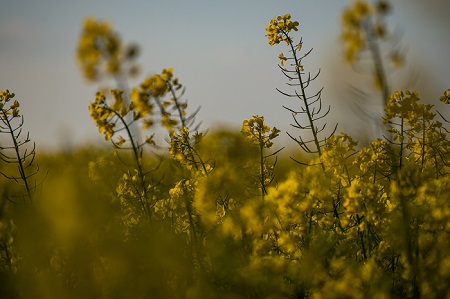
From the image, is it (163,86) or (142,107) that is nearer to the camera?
(142,107)

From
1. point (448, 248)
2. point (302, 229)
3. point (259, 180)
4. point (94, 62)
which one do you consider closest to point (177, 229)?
point (259, 180)

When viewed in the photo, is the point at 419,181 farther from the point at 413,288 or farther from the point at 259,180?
the point at 259,180

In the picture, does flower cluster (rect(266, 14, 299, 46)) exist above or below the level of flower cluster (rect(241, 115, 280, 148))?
above

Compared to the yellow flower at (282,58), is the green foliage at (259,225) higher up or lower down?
lower down

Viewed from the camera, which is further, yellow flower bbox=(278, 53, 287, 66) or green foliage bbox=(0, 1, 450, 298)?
yellow flower bbox=(278, 53, 287, 66)

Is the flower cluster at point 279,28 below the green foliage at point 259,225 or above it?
above

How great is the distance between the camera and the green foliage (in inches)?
135

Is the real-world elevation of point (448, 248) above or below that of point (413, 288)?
above

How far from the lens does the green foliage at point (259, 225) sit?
3.43m

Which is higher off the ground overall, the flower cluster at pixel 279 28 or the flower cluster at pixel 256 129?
the flower cluster at pixel 279 28

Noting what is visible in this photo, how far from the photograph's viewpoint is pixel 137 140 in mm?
3611

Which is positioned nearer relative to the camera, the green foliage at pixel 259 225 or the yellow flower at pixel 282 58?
the green foliage at pixel 259 225

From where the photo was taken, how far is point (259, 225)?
3543 millimetres

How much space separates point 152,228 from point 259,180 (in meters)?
1.41
